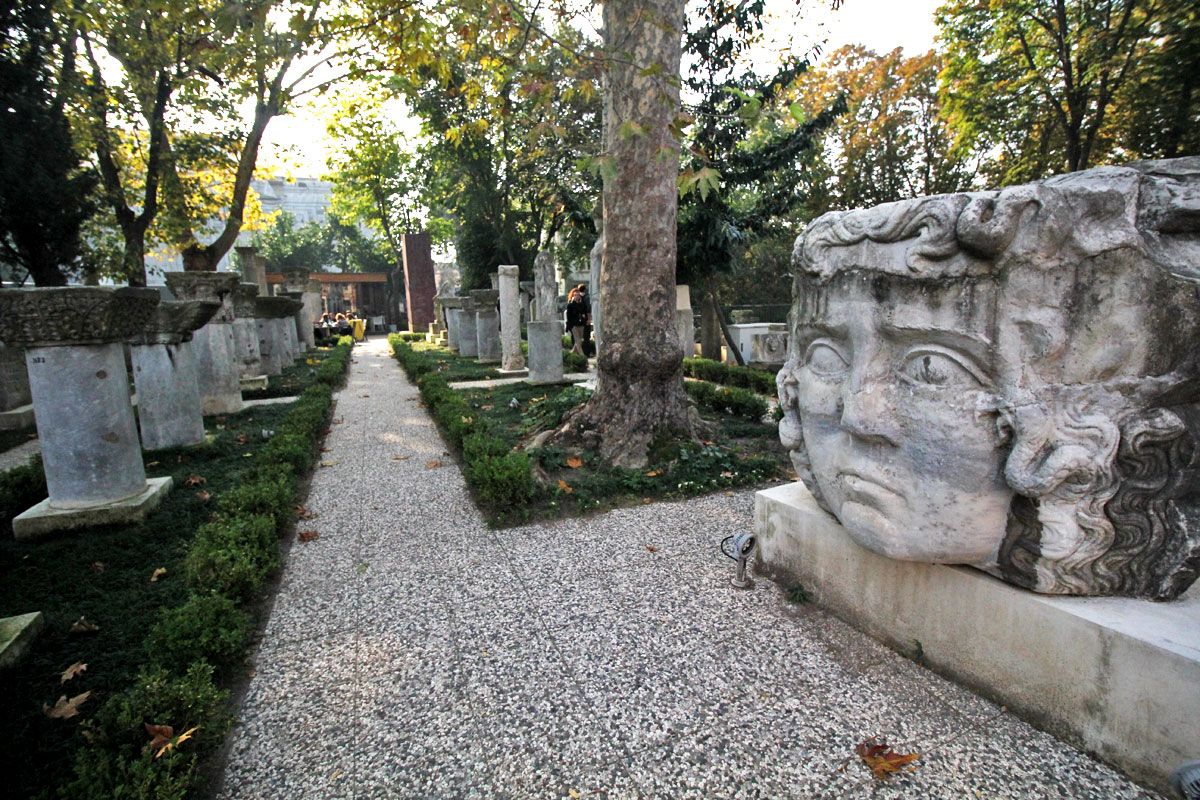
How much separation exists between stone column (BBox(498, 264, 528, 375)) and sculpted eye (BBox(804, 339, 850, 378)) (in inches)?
450

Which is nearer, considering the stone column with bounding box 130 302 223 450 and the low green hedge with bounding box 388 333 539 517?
the low green hedge with bounding box 388 333 539 517

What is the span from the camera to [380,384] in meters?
13.9

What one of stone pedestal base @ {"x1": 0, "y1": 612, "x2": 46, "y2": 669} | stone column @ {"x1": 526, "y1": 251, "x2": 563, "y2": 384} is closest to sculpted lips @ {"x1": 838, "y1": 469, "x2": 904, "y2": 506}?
stone pedestal base @ {"x1": 0, "y1": 612, "x2": 46, "y2": 669}

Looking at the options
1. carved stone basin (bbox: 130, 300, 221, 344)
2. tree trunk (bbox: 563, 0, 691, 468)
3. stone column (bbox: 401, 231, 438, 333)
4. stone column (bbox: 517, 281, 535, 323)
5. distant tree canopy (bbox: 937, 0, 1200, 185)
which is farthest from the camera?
stone column (bbox: 401, 231, 438, 333)

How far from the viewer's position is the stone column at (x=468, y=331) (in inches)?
738

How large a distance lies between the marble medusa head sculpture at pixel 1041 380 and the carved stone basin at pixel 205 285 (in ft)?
31.7

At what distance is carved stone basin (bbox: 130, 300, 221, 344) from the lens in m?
6.77

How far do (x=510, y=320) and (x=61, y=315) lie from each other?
31.7 ft

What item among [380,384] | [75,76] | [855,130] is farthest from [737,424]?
[855,130]

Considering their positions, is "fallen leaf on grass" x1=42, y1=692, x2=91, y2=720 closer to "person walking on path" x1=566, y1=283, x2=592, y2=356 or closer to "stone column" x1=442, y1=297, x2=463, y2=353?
"person walking on path" x1=566, y1=283, x2=592, y2=356

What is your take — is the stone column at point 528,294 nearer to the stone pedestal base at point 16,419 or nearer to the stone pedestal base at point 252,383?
the stone pedestal base at point 252,383

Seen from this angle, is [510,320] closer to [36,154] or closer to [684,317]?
[684,317]

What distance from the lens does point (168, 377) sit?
707 cm

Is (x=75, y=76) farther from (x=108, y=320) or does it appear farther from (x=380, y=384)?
(x=108, y=320)
